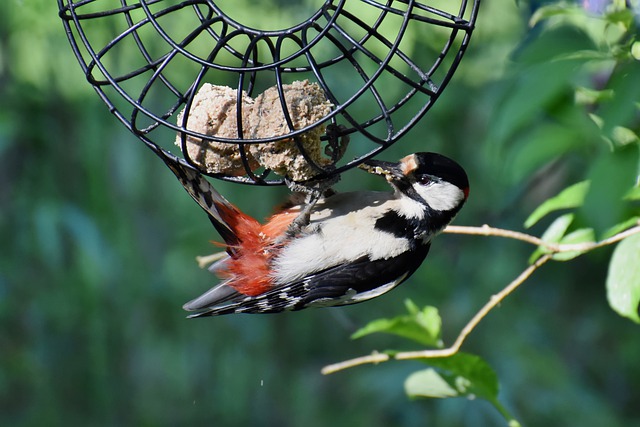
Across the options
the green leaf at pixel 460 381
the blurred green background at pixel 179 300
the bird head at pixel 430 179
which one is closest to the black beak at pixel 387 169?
the bird head at pixel 430 179

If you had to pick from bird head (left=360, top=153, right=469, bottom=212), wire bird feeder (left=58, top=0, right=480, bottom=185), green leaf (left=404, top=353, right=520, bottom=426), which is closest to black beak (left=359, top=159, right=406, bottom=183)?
bird head (left=360, top=153, right=469, bottom=212)

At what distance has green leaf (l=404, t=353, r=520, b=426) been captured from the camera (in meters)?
1.77

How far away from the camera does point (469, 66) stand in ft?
12.1

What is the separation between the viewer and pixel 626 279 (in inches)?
61.2

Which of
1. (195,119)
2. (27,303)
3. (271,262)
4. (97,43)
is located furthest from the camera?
(27,303)

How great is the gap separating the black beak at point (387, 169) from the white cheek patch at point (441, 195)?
0.04m

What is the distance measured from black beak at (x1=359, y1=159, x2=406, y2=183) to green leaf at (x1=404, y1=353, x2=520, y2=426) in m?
0.39

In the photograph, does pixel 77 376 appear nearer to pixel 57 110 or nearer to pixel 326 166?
pixel 57 110

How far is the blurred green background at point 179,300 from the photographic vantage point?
355cm

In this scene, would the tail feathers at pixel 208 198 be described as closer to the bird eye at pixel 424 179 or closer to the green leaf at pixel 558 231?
the bird eye at pixel 424 179

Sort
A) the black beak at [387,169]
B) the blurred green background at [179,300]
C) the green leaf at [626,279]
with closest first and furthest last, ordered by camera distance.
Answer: the green leaf at [626,279] < the black beak at [387,169] < the blurred green background at [179,300]

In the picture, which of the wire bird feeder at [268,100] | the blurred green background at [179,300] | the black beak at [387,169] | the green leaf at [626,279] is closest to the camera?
the wire bird feeder at [268,100]

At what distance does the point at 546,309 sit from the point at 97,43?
222 centimetres

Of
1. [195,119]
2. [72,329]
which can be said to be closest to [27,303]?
[72,329]
